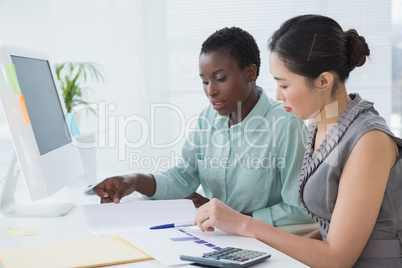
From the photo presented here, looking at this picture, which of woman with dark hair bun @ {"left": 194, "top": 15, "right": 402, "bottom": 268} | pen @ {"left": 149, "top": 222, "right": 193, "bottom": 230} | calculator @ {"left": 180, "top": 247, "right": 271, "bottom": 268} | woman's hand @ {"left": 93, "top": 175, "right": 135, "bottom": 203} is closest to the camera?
calculator @ {"left": 180, "top": 247, "right": 271, "bottom": 268}

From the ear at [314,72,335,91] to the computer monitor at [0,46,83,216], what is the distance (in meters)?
0.70

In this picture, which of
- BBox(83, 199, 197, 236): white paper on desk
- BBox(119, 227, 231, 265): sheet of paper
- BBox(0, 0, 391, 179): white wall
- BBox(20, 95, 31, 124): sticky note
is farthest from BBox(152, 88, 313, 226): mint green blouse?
BBox(0, 0, 391, 179): white wall

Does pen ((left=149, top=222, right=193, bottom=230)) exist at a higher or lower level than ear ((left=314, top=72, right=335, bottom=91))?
lower

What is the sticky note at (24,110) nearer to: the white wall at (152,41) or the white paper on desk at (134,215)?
the white paper on desk at (134,215)

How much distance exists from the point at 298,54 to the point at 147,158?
280cm

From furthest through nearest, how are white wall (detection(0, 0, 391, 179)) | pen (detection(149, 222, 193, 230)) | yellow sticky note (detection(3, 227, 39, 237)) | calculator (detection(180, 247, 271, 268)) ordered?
white wall (detection(0, 0, 391, 179)), yellow sticky note (detection(3, 227, 39, 237)), pen (detection(149, 222, 193, 230)), calculator (detection(180, 247, 271, 268))

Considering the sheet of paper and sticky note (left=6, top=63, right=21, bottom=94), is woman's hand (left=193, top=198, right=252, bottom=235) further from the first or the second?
sticky note (left=6, top=63, right=21, bottom=94)

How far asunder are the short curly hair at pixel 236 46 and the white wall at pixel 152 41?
2.03m

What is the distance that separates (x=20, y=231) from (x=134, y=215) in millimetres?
309

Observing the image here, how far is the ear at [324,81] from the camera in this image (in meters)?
1.03

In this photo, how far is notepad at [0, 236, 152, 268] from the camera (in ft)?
2.61

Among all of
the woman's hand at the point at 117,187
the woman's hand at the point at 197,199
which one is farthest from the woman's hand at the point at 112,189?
the woman's hand at the point at 197,199

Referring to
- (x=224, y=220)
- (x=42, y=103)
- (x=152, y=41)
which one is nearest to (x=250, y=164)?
(x=224, y=220)

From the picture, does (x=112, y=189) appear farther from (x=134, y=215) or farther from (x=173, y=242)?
(x=173, y=242)
